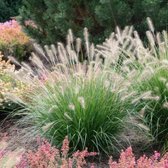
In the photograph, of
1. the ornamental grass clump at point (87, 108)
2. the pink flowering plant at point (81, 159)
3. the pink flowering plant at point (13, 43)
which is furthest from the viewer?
the pink flowering plant at point (13, 43)

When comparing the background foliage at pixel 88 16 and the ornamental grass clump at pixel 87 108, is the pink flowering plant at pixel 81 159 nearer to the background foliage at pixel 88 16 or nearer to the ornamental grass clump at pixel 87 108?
the ornamental grass clump at pixel 87 108

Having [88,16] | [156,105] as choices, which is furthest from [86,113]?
[88,16]

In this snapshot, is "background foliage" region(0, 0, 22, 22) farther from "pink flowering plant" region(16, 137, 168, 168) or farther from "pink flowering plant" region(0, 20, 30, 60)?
"pink flowering plant" region(16, 137, 168, 168)

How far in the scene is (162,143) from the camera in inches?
190

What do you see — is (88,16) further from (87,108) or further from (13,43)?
(87,108)

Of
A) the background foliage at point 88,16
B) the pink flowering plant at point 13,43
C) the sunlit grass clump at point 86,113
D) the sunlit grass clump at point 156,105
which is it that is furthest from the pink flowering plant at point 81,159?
the pink flowering plant at point 13,43

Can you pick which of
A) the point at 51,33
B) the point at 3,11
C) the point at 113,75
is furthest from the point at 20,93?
the point at 3,11

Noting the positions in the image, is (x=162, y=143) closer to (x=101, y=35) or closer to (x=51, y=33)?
(x=101, y=35)

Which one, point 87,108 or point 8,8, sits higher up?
point 8,8

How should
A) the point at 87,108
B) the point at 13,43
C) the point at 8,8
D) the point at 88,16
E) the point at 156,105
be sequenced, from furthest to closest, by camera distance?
the point at 8,8 → the point at 13,43 → the point at 88,16 → the point at 156,105 → the point at 87,108

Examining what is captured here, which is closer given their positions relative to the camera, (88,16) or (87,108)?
(87,108)

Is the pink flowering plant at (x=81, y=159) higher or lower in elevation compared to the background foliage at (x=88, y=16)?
lower

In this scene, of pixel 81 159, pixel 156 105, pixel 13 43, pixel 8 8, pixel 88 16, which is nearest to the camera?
pixel 81 159

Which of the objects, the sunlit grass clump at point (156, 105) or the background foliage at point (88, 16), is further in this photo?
the background foliage at point (88, 16)
